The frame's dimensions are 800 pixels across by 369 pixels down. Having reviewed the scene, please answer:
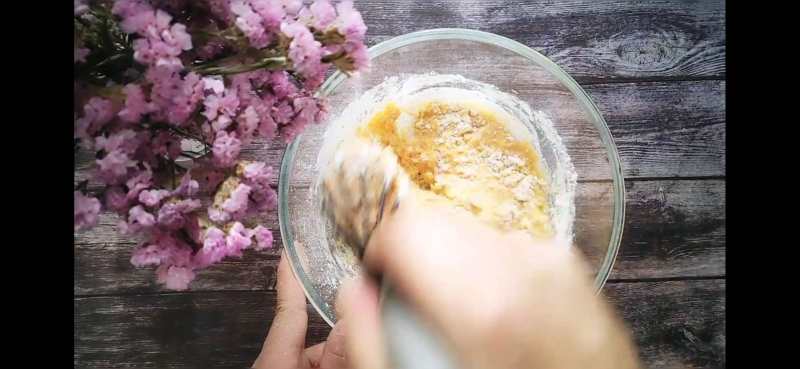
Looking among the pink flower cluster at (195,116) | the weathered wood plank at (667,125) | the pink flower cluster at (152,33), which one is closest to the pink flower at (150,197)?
the pink flower cluster at (195,116)

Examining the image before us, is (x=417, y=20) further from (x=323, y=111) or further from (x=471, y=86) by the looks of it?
(x=323, y=111)

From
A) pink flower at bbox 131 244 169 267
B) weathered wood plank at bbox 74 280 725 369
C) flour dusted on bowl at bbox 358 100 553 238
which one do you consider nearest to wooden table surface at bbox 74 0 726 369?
weathered wood plank at bbox 74 280 725 369

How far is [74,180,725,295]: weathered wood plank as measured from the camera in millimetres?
738

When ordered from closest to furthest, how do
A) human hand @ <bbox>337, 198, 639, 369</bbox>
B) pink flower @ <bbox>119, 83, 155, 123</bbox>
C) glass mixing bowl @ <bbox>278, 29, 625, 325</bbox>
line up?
1. pink flower @ <bbox>119, 83, 155, 123</bbox>
2. human hand @ <bbox>337, 198, 639, 369</bbox>
3. glass mixing bowl @ <bbox>278, 29, 625, 325</bbox>

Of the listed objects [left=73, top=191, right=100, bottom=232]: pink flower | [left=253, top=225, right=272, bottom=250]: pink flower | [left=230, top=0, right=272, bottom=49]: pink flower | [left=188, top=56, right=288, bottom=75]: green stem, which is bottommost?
[left=253, top=225, right=272, bottom=250]: pink flower

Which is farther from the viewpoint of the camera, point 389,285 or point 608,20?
point 608,20

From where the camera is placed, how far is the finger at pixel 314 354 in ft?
2.40

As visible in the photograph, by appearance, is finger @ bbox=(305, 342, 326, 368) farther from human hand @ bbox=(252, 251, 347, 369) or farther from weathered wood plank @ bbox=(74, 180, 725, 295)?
weathered wood plank @ bbox=(74, 180, 725, 295)

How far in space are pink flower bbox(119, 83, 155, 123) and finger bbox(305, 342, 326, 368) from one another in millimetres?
407
